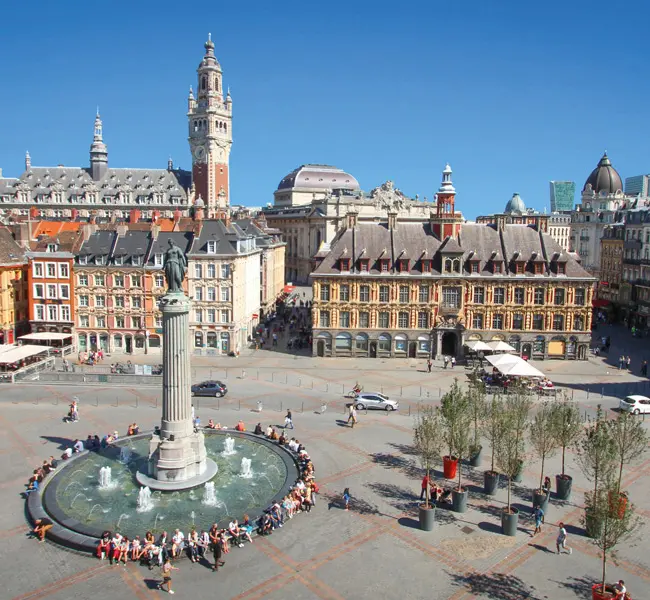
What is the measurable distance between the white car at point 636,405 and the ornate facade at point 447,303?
60.6 feet

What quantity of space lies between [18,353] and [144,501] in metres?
34.3

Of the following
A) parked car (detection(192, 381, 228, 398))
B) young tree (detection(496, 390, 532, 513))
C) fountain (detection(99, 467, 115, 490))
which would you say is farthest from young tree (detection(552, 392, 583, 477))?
parked car (detection(192, 381, 228, 398))

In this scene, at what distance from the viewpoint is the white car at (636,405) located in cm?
4838

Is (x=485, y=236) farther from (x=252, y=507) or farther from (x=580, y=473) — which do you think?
(x=252, y=507)

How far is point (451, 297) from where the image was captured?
67438mm

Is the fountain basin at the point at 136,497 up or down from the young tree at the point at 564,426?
down

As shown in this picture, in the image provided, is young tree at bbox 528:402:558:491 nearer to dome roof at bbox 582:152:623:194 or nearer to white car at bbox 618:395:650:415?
white car at bbox 618:395:650:415

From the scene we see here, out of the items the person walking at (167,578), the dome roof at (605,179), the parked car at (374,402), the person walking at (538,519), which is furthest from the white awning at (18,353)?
the dome roof at (605,179)

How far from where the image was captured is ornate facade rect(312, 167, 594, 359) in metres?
67.0

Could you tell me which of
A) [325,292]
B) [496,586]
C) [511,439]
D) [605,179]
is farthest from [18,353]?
[605,179]

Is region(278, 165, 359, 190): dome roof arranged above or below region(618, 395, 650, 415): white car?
above

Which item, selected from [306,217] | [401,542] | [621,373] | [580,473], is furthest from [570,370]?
[306,217]

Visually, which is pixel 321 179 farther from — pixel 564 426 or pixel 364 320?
pixel 564 426

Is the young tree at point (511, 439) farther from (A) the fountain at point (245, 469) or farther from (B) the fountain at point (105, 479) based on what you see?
(B) the fountain at point (105, 479)
